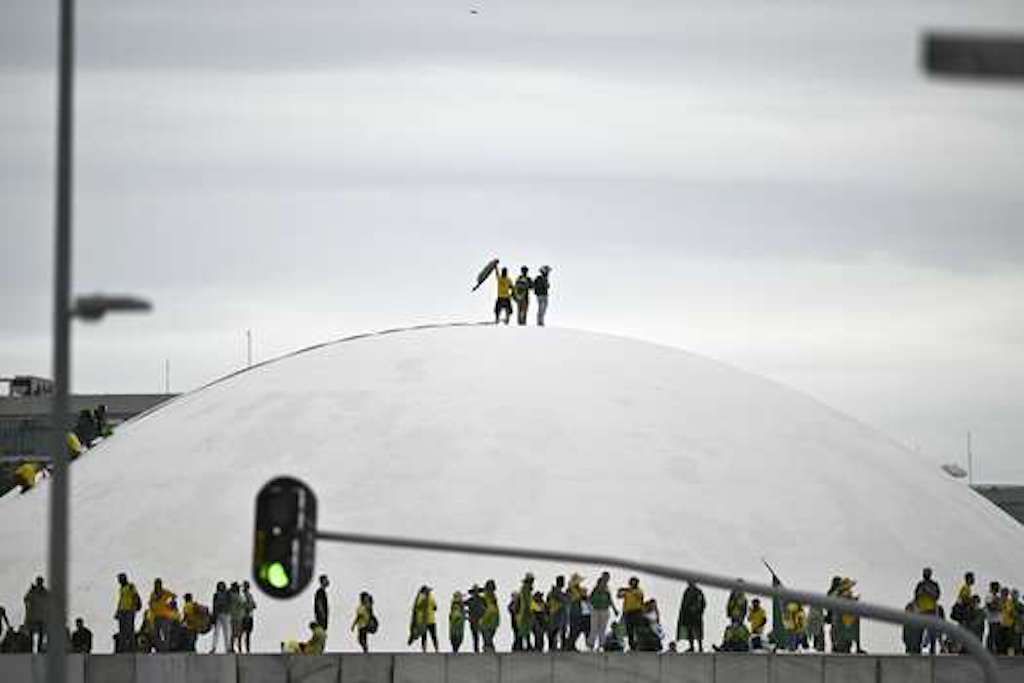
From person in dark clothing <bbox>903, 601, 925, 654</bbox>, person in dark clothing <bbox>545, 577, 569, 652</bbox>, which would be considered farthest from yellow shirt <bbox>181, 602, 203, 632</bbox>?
person in dark clothing <bbox>903, 601, 925, 654</bbox>

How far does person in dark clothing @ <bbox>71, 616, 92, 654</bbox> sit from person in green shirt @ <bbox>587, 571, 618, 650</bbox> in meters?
7.49

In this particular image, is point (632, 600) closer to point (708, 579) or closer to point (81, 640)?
point (81, 640)

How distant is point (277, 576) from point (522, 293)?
34922 millimetres

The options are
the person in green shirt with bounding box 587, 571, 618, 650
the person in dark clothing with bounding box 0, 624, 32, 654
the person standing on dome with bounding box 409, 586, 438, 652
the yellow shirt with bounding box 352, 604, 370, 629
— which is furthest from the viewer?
the person standing on dome with bounding box 409, 586, 438, 652

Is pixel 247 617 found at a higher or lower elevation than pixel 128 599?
lower

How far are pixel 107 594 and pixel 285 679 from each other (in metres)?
9.40

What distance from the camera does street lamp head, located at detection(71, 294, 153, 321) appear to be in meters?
19.4

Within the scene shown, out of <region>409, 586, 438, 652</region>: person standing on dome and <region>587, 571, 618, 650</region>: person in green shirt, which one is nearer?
<region>587, 571, 618, 650</region>: person in green shirt

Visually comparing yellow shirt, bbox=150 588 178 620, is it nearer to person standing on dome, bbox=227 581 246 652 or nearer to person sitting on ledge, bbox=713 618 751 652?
person standing on dome, bbox=227 581 246 652

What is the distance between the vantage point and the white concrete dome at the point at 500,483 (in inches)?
1946

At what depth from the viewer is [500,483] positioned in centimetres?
5150

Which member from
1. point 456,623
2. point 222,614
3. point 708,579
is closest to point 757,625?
point 456,623

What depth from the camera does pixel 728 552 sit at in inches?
1962

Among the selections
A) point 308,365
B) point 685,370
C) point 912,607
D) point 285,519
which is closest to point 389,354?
point 308,365
